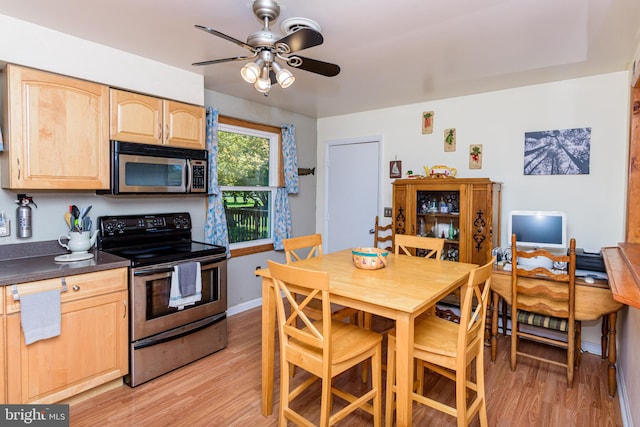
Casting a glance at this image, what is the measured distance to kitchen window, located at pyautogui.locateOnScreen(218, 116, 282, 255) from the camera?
3857 mm

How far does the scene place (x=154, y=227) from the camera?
9.96 ft

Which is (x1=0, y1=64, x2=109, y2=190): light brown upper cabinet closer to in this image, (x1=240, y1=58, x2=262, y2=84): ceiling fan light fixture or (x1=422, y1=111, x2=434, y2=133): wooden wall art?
(x1=240, y1=58, x2=262, y2=84): ceiling fan light fixture

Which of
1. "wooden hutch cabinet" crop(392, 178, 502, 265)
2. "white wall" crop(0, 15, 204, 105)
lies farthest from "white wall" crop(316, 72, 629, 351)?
"white wall" crop(0, 15, 204, 105)

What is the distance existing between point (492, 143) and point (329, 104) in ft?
5.91

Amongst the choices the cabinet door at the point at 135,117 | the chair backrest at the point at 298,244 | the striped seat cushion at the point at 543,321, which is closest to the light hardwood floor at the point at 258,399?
the striped seat cushion at the point at 543,321

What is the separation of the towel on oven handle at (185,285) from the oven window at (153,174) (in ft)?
2.36

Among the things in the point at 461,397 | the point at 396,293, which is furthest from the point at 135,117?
the point at 461,397

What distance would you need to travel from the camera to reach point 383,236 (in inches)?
169

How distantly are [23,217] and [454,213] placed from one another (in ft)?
11.5

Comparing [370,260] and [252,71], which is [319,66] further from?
[370,260]

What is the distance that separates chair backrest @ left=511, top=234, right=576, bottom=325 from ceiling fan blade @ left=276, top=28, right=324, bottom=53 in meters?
2.02

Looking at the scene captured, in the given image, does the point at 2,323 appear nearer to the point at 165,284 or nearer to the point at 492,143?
the point at 165,284

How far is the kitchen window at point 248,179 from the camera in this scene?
386 centimetres

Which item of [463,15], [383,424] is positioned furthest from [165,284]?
[463,15]
